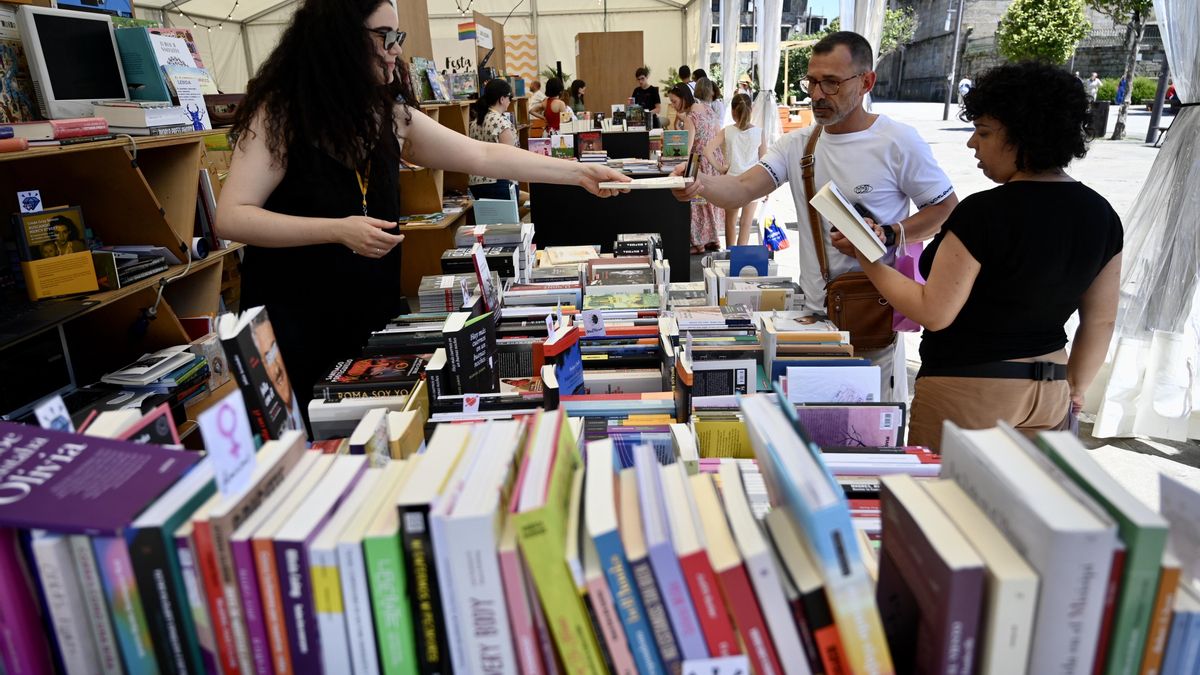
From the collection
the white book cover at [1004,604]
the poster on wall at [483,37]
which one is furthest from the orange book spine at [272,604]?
the poster on wall at [483,37]

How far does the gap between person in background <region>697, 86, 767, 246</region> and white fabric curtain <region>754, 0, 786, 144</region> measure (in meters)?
1.67

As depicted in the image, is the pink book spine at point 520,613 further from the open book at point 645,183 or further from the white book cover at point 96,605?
the open book at point 645,183

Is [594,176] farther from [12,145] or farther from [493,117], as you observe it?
[493,117]

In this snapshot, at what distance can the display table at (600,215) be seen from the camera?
4.43 metres

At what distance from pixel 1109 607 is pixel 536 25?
17.6 meters

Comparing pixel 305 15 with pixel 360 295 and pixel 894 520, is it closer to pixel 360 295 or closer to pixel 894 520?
pixel 360 295

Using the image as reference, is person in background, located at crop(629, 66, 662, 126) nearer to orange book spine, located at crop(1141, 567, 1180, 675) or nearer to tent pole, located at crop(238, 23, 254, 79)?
tent pole, located at crop(238, 23, 254, 79)

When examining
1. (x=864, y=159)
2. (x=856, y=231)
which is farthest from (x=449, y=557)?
(x=864, y=159)

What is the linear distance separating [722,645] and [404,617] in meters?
0.33

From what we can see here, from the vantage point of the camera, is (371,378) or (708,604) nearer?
(708,604)

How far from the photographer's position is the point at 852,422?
143 cm

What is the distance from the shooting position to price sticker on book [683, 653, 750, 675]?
0.72m

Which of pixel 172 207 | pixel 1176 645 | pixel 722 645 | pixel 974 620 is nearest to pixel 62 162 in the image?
pixel 172 207

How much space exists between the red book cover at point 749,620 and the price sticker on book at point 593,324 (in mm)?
1216
